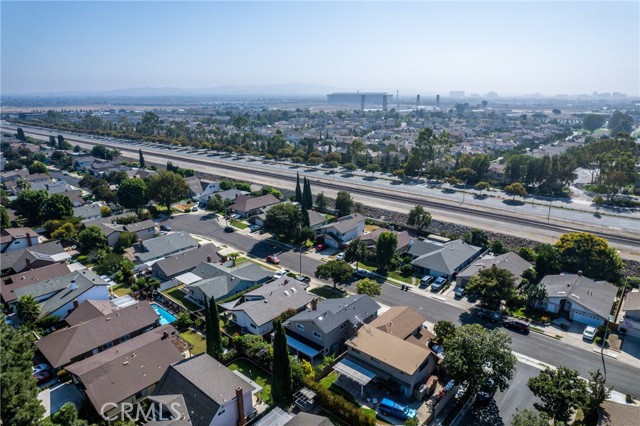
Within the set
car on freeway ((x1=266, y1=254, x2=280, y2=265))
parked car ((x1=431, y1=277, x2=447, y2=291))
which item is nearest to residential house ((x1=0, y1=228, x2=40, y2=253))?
car on freeway ((x1=266, y1=254, x2=280, y2=265))

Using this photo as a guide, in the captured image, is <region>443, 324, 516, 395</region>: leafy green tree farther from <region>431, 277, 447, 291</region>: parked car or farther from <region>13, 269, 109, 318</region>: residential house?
<region>13, 269, 109, 318</region>: residential house

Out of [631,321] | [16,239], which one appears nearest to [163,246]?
[16,239]

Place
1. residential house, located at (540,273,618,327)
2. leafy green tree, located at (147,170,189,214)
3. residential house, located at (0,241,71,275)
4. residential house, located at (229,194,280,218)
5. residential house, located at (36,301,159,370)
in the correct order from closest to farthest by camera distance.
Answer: residential house, located at (36,301,159,370) < residential house, located at (540,273,618,327) < residential house, located at (0,241,71,275) < residential house, located at (229,194,280,218) < leafy green tree, located at (147,170,189,214)

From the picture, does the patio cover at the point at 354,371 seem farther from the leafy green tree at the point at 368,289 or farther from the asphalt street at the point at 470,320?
the asphalt street at the point at 470,320

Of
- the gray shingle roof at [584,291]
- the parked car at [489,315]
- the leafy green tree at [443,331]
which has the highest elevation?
the leafy green tree at [443,331]

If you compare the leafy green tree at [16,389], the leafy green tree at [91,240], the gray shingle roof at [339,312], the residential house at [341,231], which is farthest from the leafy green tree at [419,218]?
the leafy green tree at [16,389]

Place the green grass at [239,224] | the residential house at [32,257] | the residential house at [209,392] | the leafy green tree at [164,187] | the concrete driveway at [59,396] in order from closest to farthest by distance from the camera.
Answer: the residential house at [209,392] < the concrete driveway at [59,396] < the residential house at [32,257] < the green grass at [239,224] < the leafy green tree at [164,187]
